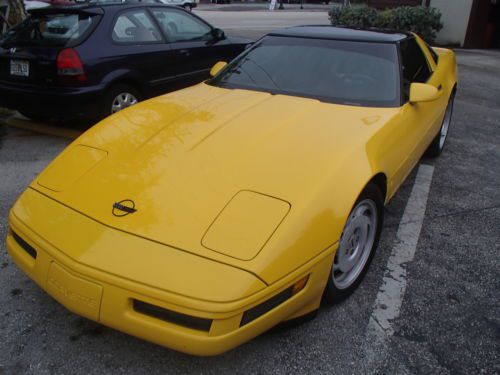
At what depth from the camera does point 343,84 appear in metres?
3.20

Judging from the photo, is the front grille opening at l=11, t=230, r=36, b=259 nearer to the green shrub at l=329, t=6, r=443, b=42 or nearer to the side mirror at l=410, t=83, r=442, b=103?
the side mirror at l=410, t=83, r=442, b=103

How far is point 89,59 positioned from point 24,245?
10.0 ft

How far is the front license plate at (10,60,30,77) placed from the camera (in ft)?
15.9

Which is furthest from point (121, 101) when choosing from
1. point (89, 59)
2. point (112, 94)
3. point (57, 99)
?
point (57, 99)

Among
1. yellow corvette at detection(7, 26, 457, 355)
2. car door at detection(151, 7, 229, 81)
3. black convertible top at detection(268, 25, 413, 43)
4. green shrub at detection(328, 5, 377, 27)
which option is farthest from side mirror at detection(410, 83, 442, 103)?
green shrub at detection(328, 5, 377, 27)

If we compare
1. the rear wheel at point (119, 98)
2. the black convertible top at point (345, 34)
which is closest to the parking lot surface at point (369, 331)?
the black convertible top at point (345, 34)

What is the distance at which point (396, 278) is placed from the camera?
282cm

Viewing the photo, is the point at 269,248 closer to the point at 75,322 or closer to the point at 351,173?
the point at 351,173

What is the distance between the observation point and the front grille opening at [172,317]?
179cm

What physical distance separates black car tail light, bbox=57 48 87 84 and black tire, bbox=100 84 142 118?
35 centimetres

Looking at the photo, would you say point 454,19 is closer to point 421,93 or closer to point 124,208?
point 421,93

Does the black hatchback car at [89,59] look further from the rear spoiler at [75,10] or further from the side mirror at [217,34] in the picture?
the side mirror at [217,34]

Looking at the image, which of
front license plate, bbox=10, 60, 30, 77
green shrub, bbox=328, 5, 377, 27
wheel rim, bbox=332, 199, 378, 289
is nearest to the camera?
wheel rim, bbox=332, 199, 378, 289

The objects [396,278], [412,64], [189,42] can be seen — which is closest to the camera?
[396,278]
